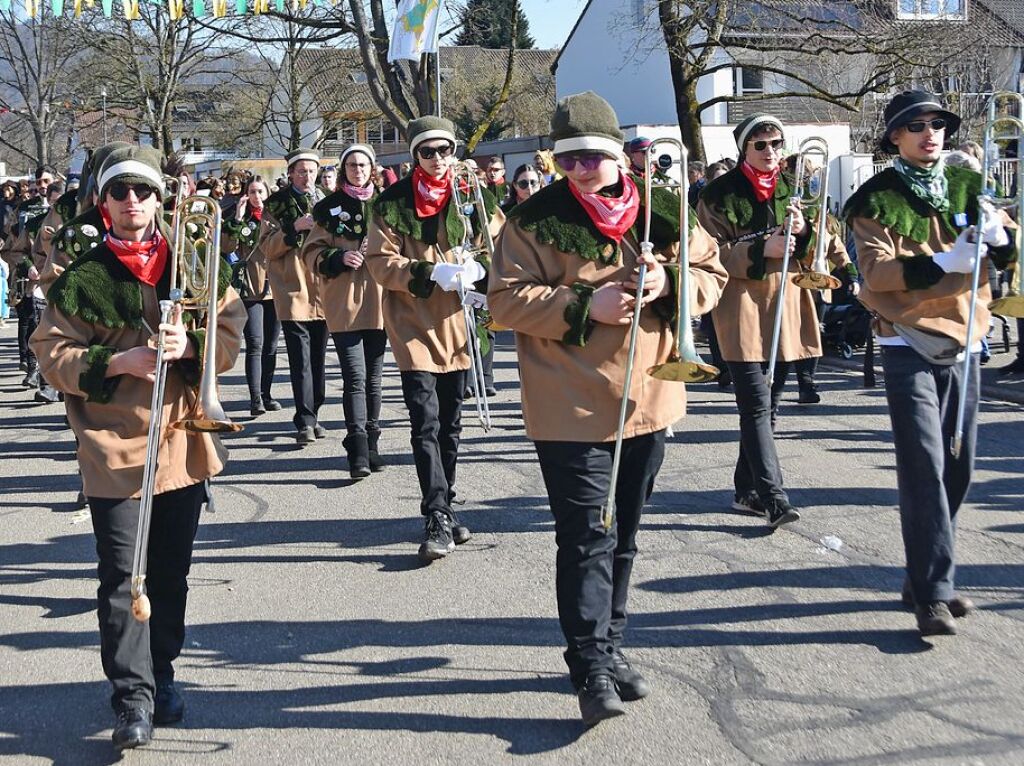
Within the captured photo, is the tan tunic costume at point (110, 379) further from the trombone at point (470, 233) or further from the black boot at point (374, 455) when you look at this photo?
the black boot at point (374, 455)

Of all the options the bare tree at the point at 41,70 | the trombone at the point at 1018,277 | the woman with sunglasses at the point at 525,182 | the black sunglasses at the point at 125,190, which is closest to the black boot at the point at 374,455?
the woman with sunglasses at the point at 525,182

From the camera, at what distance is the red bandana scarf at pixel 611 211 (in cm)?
462

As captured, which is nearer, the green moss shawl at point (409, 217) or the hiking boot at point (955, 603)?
the hiking boot at point (955, 603)

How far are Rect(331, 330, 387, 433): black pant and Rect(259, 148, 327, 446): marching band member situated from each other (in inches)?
51.9

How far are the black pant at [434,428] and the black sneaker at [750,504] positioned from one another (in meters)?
1.61

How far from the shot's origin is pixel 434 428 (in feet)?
22.8

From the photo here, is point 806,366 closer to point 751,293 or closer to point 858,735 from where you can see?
point 751,293

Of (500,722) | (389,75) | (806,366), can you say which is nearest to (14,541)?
(500,722)

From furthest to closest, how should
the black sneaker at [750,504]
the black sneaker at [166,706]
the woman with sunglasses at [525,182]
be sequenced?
1. the woman with sunglasses at [525,182]
2. the black sneaker at [750,504]
3. the black sneaker at [166,706]

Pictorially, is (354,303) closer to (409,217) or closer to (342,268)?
(342,268)

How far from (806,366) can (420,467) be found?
517 cm

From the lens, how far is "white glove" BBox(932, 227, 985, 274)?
506 centimetres

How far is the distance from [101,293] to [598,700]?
2.12m

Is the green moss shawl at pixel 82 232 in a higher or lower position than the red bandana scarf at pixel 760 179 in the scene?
lower
